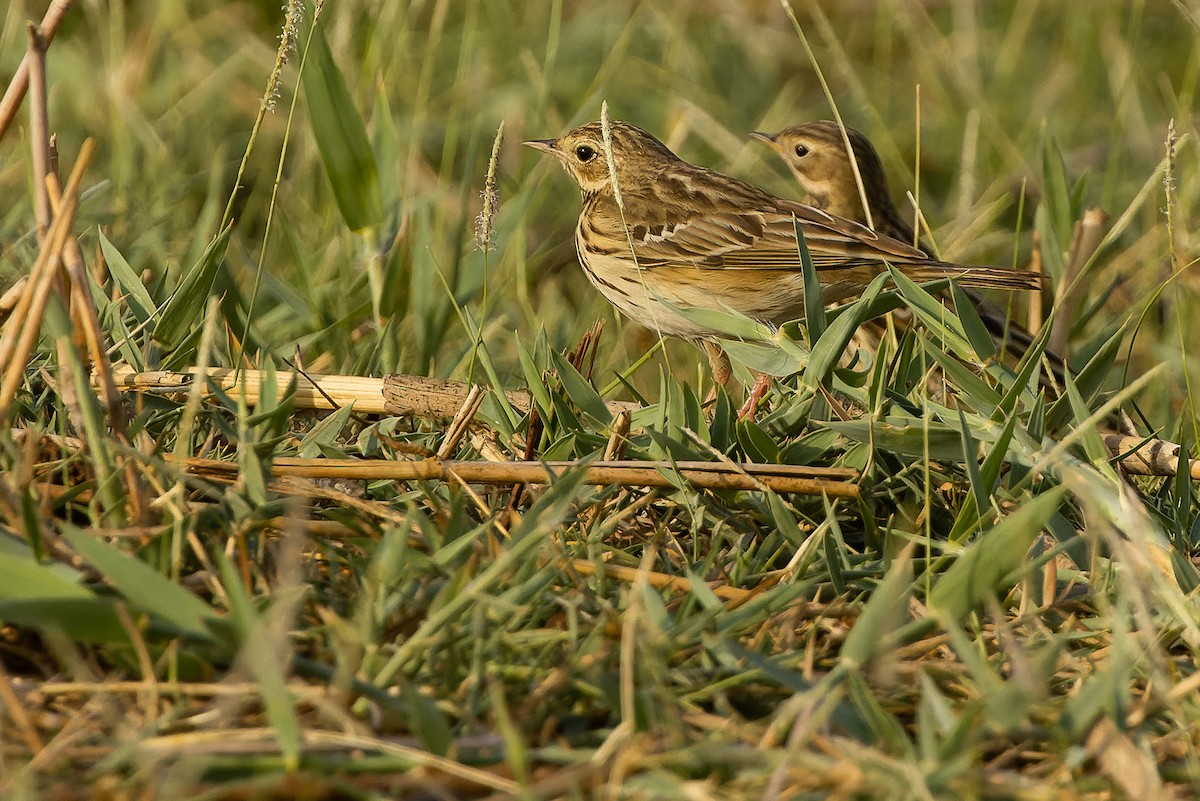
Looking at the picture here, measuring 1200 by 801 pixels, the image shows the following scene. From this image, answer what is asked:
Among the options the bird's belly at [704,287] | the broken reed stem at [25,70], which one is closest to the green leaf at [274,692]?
the broken reed stem at [25,70]

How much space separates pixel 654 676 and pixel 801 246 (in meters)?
1.43

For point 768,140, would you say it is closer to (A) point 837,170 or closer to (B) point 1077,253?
(A) point 837,170

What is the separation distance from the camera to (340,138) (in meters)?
4.51

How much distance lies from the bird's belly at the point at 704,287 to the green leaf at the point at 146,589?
307 centimetres

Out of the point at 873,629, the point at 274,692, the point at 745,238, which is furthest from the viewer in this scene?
the point at 745,238

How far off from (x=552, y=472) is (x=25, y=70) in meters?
1.37

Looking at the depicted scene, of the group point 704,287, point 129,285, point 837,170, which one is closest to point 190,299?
point 129,285

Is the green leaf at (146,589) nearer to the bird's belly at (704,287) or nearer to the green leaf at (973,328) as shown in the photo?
the green leaf at (973,328)

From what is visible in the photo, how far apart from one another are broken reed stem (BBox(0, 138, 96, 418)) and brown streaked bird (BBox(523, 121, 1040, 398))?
248 cm

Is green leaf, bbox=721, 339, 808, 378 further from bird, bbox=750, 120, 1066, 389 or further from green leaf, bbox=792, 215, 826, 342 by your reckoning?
bird, bbox=750, 120, 1066, 389

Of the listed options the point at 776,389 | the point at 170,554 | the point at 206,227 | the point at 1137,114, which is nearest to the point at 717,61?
the point at 1137,114

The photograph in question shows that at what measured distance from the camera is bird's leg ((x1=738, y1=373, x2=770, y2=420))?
3.49m

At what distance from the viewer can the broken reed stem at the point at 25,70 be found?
9.51 feet

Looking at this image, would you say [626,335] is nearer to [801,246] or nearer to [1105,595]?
[801,246]
